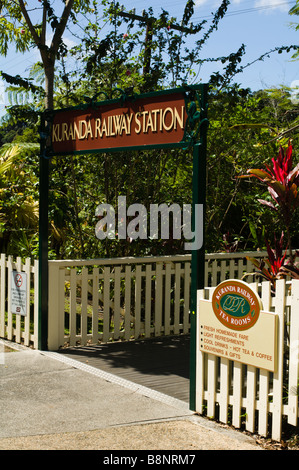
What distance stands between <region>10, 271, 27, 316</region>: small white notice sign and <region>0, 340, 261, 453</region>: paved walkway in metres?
1.19

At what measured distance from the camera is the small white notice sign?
25.4ft

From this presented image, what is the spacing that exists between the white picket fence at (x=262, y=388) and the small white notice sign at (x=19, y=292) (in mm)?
3144

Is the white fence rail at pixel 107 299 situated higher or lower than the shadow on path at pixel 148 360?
higher

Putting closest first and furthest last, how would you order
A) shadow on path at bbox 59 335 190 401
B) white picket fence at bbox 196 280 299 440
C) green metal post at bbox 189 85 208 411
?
white picket fence at bbox 196 280 299 440 → green metal post at bbox 189 85 208 411 → shadow on path at bbox 59 335 190 401

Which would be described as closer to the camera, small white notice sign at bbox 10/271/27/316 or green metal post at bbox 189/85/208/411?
green metal post at bbox 189/85/208/411

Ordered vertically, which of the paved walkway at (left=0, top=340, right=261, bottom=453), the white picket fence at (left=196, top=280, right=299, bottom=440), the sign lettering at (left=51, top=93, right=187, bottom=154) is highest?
the sign lettering at (left=51, top=93, right=187, bottom=154)

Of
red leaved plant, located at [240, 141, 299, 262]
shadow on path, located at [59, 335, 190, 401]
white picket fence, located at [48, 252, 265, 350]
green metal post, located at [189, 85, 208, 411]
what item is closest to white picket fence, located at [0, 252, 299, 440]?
white picket fence, located at [48, 252, 265, 350]

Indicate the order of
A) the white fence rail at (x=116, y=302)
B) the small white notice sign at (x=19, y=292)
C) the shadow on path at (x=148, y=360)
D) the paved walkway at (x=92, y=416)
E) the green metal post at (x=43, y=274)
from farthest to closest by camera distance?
the small white notice sign at (x=19, y=292)
the white fence rail at (x=116, y=302)
the green metal post at (x=43, y=274)
the shadow on path at (x=148, y=360)
the paved walkway at (x=92, y=416)

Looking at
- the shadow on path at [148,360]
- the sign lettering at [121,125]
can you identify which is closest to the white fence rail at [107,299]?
the shadow on path at [148,360]

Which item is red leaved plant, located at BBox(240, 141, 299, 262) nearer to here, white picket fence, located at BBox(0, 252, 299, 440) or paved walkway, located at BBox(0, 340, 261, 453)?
white picket fence, located at BBox(0, 252, 299, 440)

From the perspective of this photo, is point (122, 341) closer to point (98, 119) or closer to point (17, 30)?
point (98, 119)

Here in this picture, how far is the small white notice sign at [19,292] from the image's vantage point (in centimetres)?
775

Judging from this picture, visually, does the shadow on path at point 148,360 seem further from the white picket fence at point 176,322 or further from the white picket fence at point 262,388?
the white picket fence at point 262,388

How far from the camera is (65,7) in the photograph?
9.28 meters
